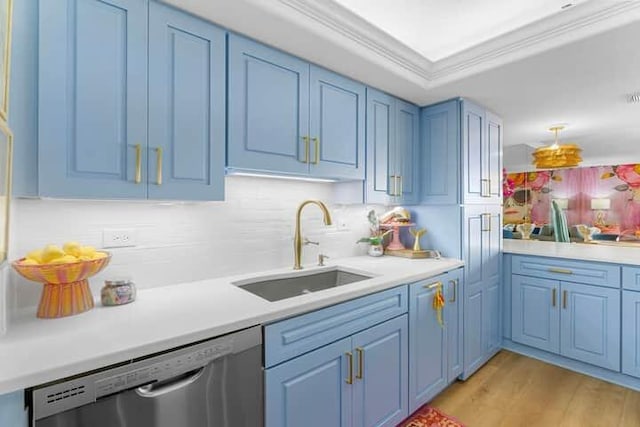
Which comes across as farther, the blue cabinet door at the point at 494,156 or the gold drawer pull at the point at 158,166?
the blue cabinet door at the point at 494,156

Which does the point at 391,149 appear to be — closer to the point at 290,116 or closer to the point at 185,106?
the point at 290,116

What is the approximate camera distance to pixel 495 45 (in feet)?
5.70

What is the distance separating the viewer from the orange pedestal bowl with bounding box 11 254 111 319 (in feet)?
3.33

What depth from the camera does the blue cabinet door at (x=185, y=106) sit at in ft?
4.05

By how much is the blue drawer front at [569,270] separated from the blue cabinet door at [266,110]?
88.8 inches

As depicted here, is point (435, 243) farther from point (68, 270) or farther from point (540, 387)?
point (68, 270)

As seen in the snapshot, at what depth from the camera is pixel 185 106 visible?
4.28 feet

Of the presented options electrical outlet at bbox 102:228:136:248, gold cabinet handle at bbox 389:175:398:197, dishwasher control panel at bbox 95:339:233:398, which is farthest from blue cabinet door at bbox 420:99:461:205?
electrical outlet at bbox 102:228:136:248

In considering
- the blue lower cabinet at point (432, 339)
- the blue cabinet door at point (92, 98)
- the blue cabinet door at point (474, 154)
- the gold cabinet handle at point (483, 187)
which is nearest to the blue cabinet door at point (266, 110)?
the blue cabinet door at point (92, 98)

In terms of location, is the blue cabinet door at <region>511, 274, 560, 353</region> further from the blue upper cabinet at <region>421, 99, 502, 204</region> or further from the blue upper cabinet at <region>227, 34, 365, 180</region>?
the blue upper cabinet at <region>227, 34, 365, 180</region>

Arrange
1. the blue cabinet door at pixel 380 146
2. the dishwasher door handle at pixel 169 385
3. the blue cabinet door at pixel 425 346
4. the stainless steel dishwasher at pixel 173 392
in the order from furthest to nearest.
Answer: the blue cabinet door at pixel 380 146 < the blue cabinet door at pixel 425 346 < the dishwasher door handle at pixel 169 385 < the stainless steel dishwasher at pixel 173 392

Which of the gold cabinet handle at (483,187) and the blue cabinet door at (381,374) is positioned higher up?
the gold cabinet handle at (483,187)

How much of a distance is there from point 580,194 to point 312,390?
317 inches

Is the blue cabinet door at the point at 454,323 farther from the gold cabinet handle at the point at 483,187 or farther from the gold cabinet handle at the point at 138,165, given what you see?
the gold cabinet handle at the point at 138,165
